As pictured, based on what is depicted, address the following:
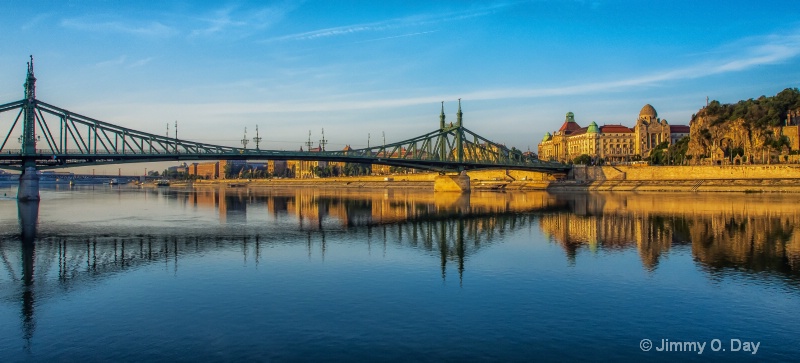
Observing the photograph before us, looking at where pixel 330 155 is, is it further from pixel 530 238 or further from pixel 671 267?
pixel 671 267

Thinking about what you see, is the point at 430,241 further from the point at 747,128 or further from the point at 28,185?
the point at 747,128

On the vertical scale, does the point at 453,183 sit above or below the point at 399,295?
above

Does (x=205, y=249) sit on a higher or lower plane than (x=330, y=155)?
lower

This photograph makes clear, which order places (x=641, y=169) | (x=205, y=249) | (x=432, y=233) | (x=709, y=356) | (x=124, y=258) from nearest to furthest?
1. (x=709, y=356)
2. (x=124, y=258)
3. (x=205, y=249)
4. (x=432, y=233)
5. (x=641, y=169)

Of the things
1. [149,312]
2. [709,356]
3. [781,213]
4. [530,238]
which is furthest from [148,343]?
[781,213]

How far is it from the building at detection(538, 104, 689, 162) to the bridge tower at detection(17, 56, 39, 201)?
117m

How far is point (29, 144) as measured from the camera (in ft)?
190

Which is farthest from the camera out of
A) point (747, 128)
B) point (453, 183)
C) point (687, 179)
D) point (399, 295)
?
point (453, 183)

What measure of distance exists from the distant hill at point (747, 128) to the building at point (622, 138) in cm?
4012

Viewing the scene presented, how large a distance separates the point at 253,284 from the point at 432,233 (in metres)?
16.3

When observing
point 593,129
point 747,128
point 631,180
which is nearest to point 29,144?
point 631,180

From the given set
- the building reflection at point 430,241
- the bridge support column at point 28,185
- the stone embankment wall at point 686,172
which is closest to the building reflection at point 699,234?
the building reflection at point 430,241

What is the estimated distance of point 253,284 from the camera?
680 inches

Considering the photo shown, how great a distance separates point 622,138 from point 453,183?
81731 millimetres
